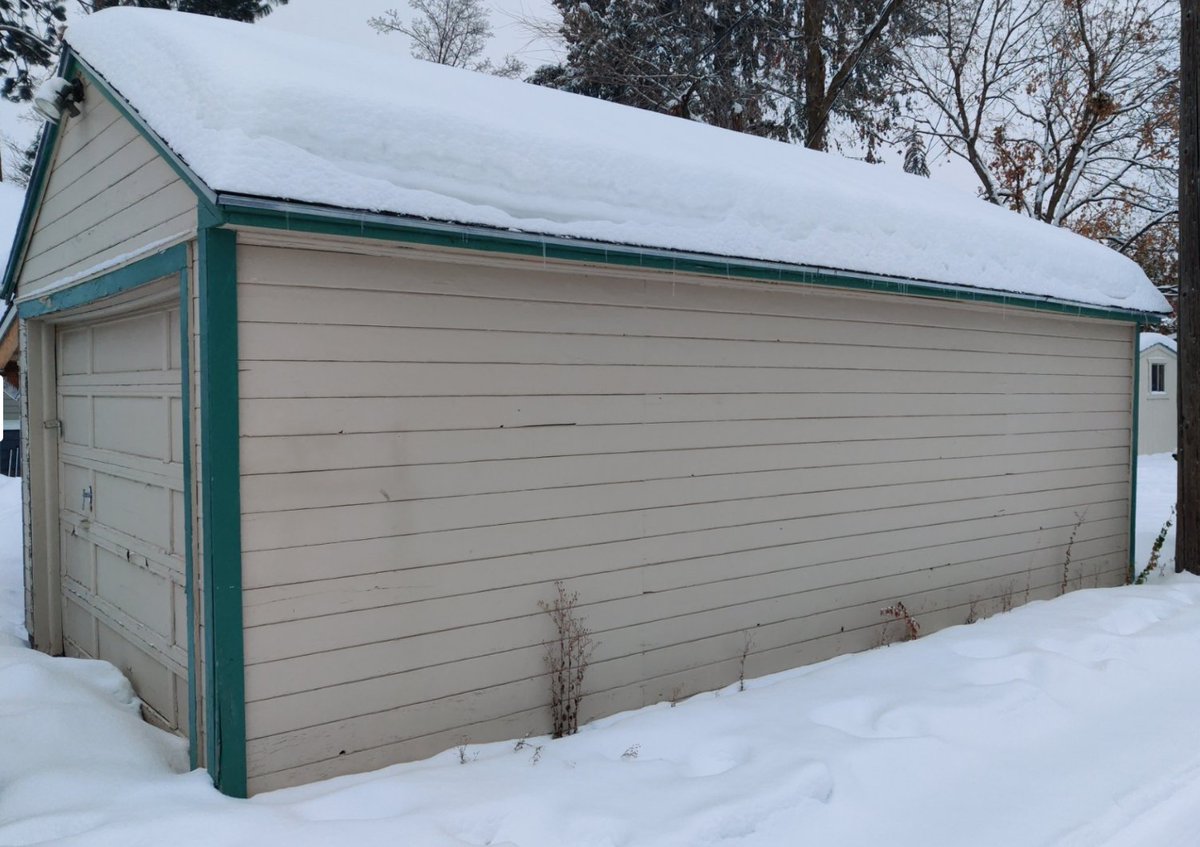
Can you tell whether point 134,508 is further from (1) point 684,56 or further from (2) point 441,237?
(1) point 684,56

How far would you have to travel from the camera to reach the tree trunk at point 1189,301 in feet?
24.1

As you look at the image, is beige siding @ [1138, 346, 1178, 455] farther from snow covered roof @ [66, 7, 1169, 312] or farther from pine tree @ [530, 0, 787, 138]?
snow covered roof @ [66, 7, 1169, 312]

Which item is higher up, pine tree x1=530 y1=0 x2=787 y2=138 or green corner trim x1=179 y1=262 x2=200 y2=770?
pine tree x1=530 y1=0 x2=787 y2=138

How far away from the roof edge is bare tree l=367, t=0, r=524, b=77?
64.7ft

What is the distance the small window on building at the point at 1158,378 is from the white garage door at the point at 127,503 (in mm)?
21356

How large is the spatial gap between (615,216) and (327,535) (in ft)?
6.35

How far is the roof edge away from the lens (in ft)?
10.6

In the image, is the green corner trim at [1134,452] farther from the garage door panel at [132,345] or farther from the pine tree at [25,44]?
the pine tree at [25,44]

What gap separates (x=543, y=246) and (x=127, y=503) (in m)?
2.51

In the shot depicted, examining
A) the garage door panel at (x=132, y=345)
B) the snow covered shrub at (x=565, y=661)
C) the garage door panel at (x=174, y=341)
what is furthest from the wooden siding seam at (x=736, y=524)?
the garage door panel at (x=132, y=345)

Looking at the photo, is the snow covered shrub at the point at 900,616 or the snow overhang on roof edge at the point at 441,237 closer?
the snow overhang on roof edge at the point at 441,237

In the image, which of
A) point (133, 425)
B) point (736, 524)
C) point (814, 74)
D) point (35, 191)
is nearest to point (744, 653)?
point (736, 524)

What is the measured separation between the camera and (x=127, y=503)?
4.51m

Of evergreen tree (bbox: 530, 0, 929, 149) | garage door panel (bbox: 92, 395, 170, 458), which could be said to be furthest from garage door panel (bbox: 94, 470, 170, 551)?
evergreen tree (bbox: 530, 0, 929, 149)
